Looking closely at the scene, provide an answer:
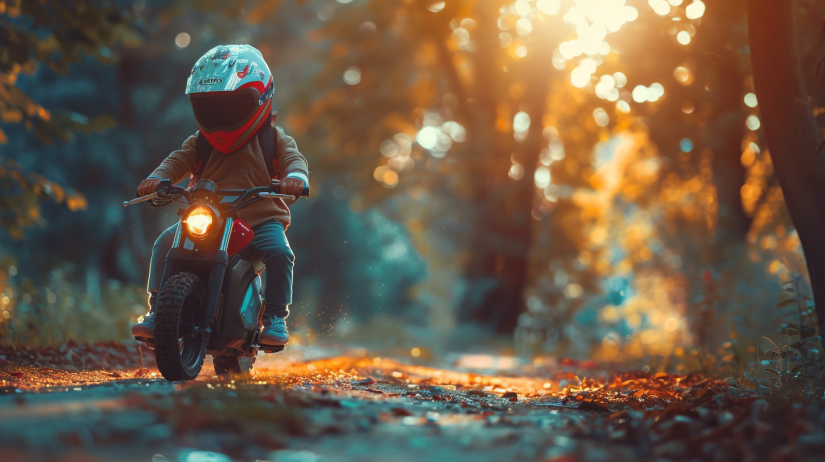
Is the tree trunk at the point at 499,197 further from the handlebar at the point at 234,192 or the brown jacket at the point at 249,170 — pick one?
the handlebar at the point at 234,192

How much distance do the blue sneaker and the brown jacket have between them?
27.6 inches

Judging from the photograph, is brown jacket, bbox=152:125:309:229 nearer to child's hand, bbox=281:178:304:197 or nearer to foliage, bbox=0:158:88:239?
child's hand, bbox=281:178:304:197

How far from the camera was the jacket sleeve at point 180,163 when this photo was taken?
5.08m

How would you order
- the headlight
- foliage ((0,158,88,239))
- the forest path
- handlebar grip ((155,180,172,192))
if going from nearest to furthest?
the forest path < the headlight < handlebar grip ((155,180,172,192)) < foliage ((0,158,88,239))

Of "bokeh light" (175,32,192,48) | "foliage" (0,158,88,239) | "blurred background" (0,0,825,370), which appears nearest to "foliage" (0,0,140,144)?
"blurred background" (0,0,825,370)

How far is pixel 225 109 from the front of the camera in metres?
4.82

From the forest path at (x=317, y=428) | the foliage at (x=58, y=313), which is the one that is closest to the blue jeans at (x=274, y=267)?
the forest path at (x=317, y=428)

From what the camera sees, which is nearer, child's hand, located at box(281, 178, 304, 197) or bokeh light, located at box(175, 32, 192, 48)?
child's hand, located at box(281, 178, 304, 197)

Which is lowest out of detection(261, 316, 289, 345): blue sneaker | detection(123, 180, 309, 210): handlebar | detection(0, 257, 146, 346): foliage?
detection(261, 316, 289, 345): blue sneaker

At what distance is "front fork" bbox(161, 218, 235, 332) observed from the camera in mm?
4320

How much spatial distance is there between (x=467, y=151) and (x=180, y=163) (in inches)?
440

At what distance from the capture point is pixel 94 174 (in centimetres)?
1630

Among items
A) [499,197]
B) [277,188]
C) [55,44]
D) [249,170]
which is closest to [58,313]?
[55,44]

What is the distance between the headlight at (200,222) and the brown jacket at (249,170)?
0.50m
